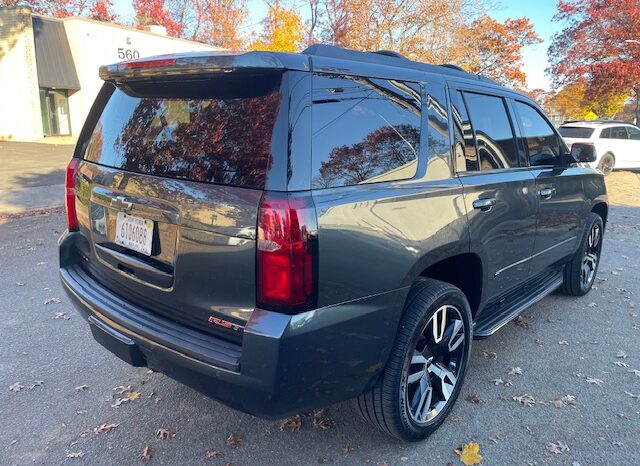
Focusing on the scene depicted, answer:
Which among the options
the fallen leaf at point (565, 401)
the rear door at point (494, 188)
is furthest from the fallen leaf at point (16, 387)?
the fallen leaf at point (565, 401)

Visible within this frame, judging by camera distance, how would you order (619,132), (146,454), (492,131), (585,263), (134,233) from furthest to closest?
(619,132) < (585,263) < (492,131) < (146,454) < (134,233)

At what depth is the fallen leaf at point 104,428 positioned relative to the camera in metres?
2.78

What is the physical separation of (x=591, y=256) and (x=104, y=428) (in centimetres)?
458

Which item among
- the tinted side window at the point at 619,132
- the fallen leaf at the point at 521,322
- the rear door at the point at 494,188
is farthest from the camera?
the tinted side window at the point at 619,132

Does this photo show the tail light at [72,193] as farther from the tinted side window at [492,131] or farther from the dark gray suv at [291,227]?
the tinted side window at [492,131]

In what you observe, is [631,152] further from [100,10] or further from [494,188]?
[100,10]

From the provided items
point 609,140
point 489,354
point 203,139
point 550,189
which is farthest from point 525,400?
point 609,140

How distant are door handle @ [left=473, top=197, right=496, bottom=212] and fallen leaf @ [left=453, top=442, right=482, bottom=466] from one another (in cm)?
130

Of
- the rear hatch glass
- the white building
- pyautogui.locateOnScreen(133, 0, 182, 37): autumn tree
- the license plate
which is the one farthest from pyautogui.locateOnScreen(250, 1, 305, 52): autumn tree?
the license plate

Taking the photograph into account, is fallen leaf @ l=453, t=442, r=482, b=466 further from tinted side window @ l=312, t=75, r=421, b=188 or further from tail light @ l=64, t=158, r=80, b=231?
tail light @ l=64, t=158, r=80, b=231

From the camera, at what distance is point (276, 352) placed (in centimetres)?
195

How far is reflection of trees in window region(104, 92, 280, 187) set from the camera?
2084 mm

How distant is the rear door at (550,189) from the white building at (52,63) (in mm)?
25840

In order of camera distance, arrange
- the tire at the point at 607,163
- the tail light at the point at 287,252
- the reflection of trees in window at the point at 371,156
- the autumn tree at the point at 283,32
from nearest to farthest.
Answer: the tail light at the point at 287,252 < the reflection of trees in window at the point at 371,156 < the tire at the point at 607,163 < the autumn tree at the point at 283,32
